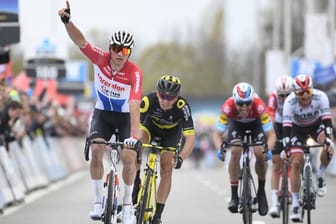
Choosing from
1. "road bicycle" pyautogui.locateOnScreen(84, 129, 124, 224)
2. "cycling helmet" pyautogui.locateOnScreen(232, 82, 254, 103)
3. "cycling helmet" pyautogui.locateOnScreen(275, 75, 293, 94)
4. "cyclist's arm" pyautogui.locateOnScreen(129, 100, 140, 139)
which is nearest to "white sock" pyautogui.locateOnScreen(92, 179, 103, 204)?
"road bicycle" pyautogui.locateOnScreen(84, 129, 124, 224)

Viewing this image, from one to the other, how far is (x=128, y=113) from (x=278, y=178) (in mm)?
3988

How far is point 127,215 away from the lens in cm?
1409

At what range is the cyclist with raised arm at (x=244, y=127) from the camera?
622 inches

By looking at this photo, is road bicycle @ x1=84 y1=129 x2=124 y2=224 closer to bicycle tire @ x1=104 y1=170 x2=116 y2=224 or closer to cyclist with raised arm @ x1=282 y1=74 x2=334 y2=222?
bicycle tire @ x1=104 y1=170 x2=116 y2=224

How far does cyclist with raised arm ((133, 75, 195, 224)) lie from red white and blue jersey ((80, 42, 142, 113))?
1.41 feet

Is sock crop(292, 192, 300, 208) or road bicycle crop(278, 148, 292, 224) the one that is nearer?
road bicycle crop(278, 148, 292, 224)

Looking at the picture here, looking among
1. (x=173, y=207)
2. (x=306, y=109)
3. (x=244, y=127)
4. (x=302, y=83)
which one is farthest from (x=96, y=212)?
(x=173, y=207)

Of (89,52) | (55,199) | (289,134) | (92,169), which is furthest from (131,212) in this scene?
(55,199)

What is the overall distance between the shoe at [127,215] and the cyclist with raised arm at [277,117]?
3438 mm

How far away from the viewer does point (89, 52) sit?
46.5ft

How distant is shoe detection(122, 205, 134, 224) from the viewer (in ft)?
46.0

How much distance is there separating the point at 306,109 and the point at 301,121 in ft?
0.80

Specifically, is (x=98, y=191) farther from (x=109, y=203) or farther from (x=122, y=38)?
(x=122, y=38)

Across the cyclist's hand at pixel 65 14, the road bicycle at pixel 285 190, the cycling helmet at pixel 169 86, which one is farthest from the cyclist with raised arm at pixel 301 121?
the cyclist's hand at pixel 65 14
